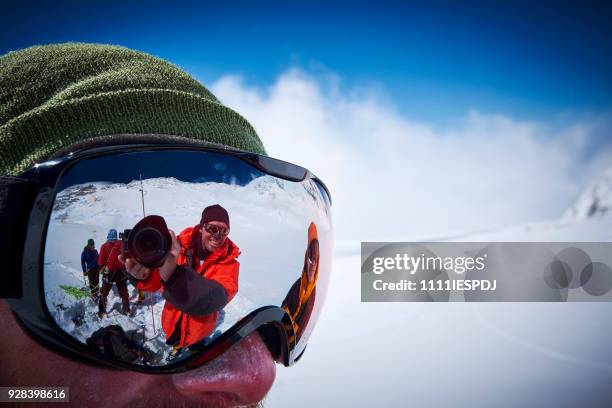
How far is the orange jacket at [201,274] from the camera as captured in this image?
2.03ft

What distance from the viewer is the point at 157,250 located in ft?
1.99

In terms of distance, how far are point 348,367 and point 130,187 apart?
1.33 metres

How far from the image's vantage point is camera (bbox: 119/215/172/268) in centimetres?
60

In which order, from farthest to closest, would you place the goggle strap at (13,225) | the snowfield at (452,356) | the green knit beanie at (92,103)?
the snowfield at (452,356), the green knit beanie at (92,103), the goggle strap at (13,225)

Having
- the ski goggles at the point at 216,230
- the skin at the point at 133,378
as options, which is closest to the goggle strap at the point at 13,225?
the skin at the point at 133,378

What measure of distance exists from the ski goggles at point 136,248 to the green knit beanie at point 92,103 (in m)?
0.13

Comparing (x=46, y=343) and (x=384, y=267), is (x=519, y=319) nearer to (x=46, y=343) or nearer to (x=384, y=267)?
(x=384, y=267)

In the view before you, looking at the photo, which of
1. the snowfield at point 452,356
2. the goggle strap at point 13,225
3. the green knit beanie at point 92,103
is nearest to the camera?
the goggle strap at point 13,225

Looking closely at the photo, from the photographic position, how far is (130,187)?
0.62 metres

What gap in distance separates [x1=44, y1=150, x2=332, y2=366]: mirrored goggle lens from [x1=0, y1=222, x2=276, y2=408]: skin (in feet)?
0.08

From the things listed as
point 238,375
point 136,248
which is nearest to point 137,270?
point 136,248

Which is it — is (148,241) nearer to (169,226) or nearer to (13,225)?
(169,226)

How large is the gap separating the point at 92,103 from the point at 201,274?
41 cm

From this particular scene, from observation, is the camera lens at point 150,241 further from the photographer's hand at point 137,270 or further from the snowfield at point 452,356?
the snowfield at point 452,356
